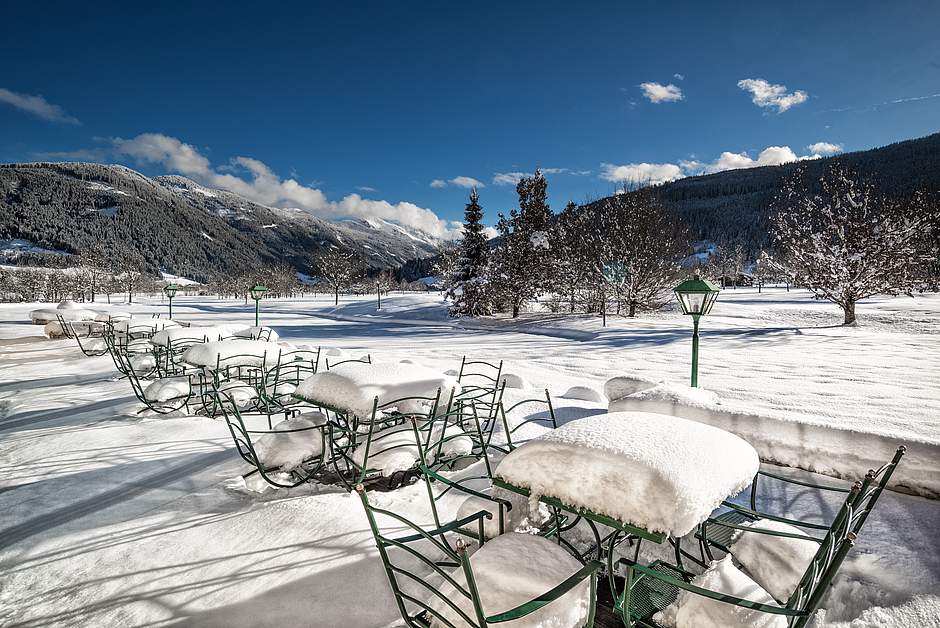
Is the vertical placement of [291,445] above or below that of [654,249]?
below

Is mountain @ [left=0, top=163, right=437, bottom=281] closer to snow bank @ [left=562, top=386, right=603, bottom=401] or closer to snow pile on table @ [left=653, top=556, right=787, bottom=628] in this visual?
snow bank @ [left=562, top=386, right=603, bottom=401]

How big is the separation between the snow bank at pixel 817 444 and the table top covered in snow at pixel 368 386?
1.85 metres

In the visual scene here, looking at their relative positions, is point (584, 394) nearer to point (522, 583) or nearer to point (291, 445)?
point (291, 445)

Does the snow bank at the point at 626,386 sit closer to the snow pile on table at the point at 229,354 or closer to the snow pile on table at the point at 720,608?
the snow pile on table at the point at 720,608

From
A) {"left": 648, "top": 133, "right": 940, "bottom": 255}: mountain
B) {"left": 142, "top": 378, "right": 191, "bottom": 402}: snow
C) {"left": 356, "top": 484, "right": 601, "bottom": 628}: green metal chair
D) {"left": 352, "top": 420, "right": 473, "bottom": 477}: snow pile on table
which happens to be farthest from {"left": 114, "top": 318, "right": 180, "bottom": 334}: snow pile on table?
{"left": 648, "top": 133, "right": 940, "bottom": 255}: mountain

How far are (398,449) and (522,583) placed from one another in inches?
80.7

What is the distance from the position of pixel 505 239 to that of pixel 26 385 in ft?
73.1

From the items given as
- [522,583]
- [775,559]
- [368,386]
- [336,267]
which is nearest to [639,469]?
[522,583]

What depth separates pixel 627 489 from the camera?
58.7 inches

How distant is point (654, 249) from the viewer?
20.1 m

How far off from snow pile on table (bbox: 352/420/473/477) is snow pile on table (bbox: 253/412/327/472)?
1.25 ft

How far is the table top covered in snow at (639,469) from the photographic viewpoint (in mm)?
1425

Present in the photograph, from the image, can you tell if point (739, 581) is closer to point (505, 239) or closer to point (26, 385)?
point (26, 385)

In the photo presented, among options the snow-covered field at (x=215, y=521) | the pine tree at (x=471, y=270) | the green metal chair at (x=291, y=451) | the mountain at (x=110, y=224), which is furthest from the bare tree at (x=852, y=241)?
the mountain at (x=110, y=224)
